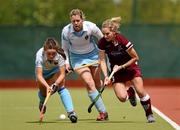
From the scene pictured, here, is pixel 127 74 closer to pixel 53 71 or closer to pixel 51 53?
pixel 53 71

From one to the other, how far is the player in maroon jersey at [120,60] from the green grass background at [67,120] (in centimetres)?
42

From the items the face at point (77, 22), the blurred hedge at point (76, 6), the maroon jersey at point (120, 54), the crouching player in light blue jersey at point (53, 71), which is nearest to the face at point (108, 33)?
the maroon jersey at point (120, 54)

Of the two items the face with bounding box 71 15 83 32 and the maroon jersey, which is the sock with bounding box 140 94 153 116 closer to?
the maroon jersey

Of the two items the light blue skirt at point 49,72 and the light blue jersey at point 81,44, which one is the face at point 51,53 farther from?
the light blue jersey at point 81,44

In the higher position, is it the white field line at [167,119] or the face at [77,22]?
the face at [77,22]

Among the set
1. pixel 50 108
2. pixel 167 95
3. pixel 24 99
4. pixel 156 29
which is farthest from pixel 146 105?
pixel 156 29

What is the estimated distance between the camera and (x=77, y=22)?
40.2 ft

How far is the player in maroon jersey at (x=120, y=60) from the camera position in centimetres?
1186

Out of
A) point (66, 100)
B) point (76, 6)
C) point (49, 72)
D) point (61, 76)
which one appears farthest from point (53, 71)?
point (76, 6)

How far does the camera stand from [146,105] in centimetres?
1191

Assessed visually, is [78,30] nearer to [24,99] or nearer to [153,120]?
[153,120]

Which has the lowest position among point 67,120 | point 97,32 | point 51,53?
point 67,120

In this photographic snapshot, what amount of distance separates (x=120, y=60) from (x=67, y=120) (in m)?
→ 1.33

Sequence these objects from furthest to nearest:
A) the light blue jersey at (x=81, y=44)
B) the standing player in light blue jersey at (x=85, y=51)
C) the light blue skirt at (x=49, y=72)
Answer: the light blue jersey at (x=81, y=44)
the standing player in light blue jersey at (x=85, y=51)
the light blue skirt at (x=49, y=72)
